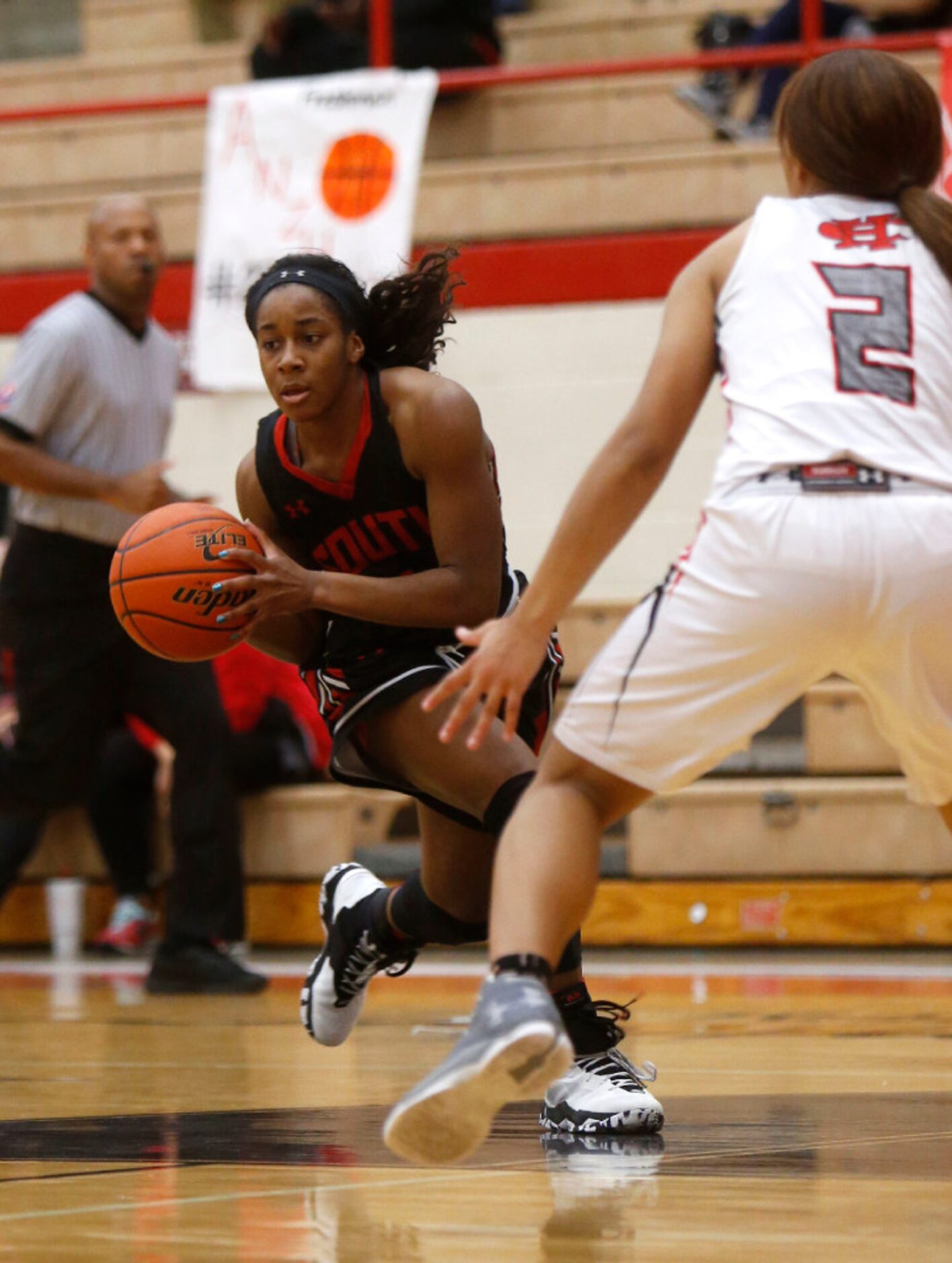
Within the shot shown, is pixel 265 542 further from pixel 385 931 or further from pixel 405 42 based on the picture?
pixel 405 42

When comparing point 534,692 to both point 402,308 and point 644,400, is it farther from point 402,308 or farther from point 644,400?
point 644,400

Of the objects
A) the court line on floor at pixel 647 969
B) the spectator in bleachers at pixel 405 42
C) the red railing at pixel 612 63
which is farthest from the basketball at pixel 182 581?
the spectator in bleachers at pixel 405 42

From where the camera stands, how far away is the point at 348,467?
368 cm

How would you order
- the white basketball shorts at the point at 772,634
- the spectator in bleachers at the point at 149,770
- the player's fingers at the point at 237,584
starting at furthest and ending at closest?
1. the spectator in bleachers at the point at 149,770
2. the player's fingers at the point at 237,584
3. the white basketball shorts at the point at 772,634

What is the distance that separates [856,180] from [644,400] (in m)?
0.43

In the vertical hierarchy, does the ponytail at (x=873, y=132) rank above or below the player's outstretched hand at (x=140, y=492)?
above

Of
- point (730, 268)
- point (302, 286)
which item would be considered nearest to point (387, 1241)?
point (730, 268)

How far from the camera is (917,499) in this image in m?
2.67

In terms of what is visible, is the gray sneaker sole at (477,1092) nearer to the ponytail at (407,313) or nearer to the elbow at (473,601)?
the elbow at (473,601)

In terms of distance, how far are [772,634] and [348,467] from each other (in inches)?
47.6

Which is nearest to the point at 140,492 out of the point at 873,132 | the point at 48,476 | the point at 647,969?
the point at 48,476

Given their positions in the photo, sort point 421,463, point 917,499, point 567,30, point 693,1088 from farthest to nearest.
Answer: point 567,30 → point 693,1088 → point 421,463 → point 917,499

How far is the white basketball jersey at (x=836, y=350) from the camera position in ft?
8.86

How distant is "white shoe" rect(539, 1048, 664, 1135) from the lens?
3354 millimetres
